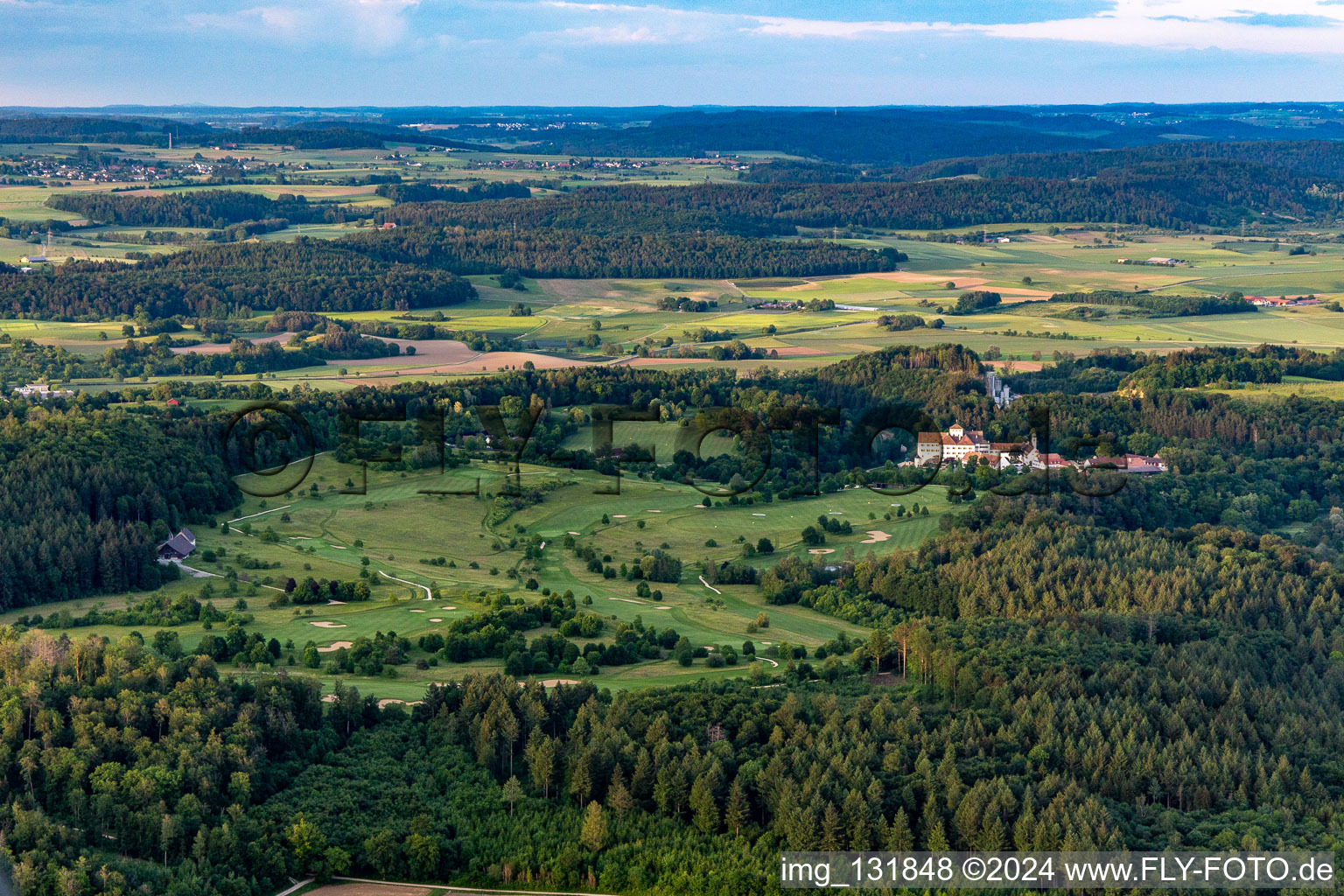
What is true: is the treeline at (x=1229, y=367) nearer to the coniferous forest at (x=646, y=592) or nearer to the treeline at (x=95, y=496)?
the coniferous forest at (x=646, y=592)

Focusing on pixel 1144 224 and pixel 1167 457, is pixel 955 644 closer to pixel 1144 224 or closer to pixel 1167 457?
pixel 1167 457

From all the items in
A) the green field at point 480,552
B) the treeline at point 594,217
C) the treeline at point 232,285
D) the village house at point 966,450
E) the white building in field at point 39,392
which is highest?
the treeline at point 594,217

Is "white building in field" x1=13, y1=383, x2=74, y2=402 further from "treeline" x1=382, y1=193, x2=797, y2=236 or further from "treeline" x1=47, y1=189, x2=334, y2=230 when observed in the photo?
"treeline" x1=382, y1=193, x2=797, y2=236

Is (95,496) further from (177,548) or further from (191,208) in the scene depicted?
(191,208)

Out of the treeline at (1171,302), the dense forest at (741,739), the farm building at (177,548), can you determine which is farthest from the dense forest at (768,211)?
the dense forest at (741,739)

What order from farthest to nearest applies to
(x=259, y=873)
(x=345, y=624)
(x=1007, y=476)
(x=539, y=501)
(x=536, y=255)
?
(x=536, y=255)
(x=1007, y=476)
(x=539, y=501)
(x=345, y=624)
(x=259, y=873)

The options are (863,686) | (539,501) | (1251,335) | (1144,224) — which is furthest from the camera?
(1144,224)

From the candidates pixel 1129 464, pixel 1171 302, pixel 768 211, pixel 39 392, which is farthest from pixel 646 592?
pixel 768 211

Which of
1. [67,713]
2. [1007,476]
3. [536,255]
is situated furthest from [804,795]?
[536,255]
